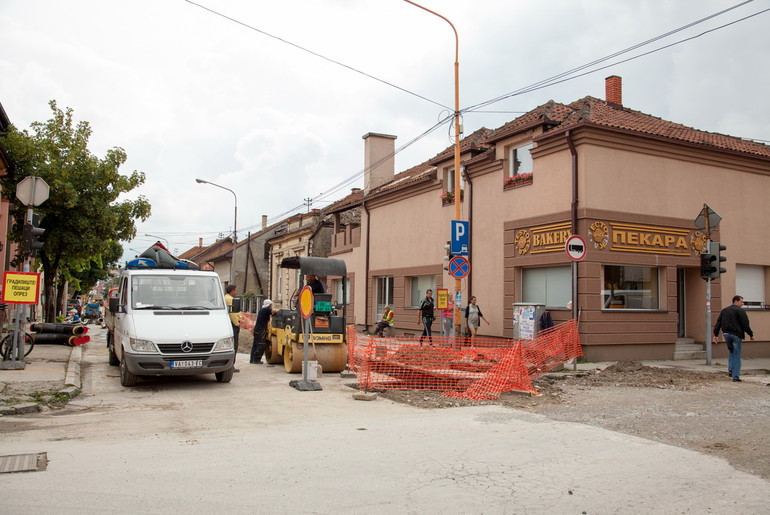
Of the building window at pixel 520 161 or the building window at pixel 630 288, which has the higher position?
the building window at pixel 520 161

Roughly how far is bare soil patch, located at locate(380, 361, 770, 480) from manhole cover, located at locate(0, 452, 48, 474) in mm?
5241

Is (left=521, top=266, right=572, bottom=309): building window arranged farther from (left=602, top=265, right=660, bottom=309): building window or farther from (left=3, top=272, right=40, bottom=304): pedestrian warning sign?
(left=3, top=272, right=40, bottom=304): pedestrian warning sign

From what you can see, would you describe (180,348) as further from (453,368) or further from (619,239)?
(619,239)

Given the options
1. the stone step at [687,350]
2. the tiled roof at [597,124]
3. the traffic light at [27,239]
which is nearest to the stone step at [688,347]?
the stone step at [687,350]

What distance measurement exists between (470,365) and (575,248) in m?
3.76

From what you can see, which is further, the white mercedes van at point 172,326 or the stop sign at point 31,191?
the stop sign at point 31,191

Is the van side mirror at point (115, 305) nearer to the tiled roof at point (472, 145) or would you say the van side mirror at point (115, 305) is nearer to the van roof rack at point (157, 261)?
the van roof rack at point (157, 261)

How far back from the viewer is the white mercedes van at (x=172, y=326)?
1040cm

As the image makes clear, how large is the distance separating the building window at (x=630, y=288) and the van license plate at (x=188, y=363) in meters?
10.3

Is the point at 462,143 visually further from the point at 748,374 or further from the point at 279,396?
the point at 279,396

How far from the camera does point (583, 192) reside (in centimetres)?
1589

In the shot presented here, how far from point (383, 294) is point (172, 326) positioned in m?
16.2

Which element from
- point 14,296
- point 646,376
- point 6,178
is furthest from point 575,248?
point 6,178

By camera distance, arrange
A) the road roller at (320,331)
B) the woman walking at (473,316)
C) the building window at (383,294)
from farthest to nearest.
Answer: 1. the building window at (383,294)
2. the woman walking at (473,316)
3. the road roller at (320,331)
